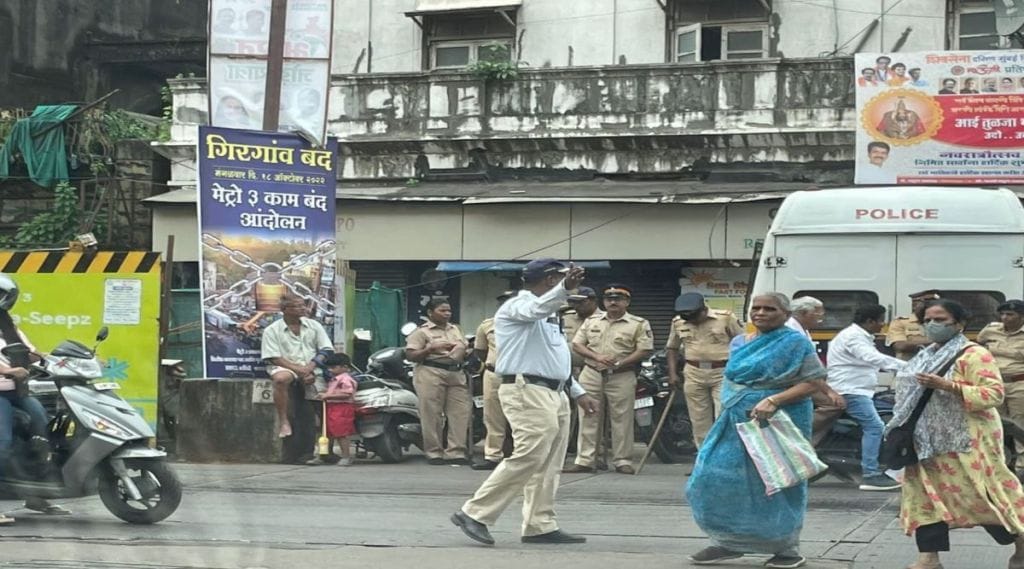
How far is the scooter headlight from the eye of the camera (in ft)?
29.3

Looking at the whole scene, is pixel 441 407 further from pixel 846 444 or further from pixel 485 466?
pixel 846 444

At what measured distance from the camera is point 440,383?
13320 millimetres

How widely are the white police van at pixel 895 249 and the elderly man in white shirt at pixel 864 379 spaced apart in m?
0.74

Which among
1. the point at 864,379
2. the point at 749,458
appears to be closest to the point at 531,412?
the point at 749,458

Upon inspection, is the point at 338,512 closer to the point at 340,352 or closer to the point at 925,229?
the point at 340,352

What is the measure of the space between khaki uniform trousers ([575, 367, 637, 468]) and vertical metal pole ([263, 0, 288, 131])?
152 inches

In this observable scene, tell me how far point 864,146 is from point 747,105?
1712 mm

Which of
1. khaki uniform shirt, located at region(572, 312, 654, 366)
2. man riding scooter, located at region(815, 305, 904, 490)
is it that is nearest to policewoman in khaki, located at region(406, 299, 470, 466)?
khaki uniform shirt, located at region(572, 312, 654, 366)

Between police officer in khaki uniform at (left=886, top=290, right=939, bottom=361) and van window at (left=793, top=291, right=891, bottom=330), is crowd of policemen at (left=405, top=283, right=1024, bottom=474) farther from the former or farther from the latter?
van window at (left=793, top=291, right=891, bottom=330)

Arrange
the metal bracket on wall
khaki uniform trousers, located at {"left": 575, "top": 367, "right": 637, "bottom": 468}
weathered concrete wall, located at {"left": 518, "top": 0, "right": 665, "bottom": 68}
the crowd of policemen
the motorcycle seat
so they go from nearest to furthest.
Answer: the motorcycle seat
the crowd of policemen
khaki uniform trousers, located at {"left": 575, "top": 367, "right": 637, "bottom": 468}
weathered concrete wall, located at {"left": 518, "top": 0, "right": 665, "bottom": 68}
the metal bracket on wall

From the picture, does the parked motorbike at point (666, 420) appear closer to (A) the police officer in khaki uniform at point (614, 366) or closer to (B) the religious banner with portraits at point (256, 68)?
(A) the police officer in khaki uniform at point (614, 366)

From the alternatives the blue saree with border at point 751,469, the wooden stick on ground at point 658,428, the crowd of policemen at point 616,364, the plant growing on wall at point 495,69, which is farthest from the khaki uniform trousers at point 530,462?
the plant growing on wall at point 495,69

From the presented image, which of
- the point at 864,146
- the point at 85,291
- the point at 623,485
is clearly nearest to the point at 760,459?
the point at 623,485

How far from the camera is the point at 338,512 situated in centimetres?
959
